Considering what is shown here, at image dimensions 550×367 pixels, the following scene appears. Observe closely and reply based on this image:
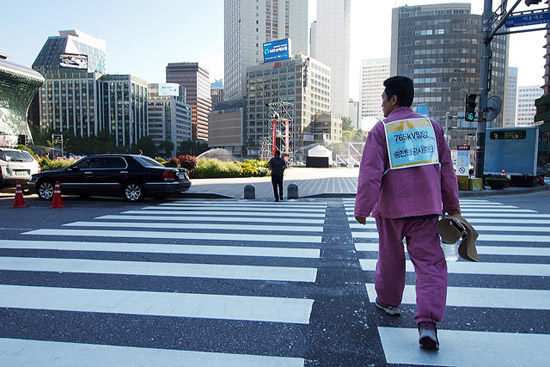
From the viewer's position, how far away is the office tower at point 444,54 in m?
115

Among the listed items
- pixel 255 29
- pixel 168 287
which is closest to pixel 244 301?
pixel 168 287

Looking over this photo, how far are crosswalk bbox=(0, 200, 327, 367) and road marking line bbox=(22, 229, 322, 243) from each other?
2cm

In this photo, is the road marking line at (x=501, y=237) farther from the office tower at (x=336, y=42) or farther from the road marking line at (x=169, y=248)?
the office tower at (x=336, y=42)

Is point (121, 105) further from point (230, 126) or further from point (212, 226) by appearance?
point (212, 226)

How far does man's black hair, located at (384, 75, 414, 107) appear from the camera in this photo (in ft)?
9.98

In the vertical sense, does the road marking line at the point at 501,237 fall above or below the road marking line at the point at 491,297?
below

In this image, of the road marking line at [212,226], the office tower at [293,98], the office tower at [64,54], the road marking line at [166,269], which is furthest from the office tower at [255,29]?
the road marking line at [166,269]

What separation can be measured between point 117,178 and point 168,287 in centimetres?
884

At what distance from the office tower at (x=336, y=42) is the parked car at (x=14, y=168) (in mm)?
165607

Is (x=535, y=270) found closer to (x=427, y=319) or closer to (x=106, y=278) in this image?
(x=427, y=319)

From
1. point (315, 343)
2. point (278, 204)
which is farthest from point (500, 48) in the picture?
point (315, 343)

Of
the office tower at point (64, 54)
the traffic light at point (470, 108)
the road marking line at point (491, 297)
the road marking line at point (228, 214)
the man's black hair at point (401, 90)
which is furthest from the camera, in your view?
the office tower at point (64, 54)

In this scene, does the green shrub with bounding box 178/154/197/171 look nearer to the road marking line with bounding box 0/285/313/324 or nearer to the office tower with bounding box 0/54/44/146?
the road marking line with bounding box 0/285/313/324

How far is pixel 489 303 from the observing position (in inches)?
140
